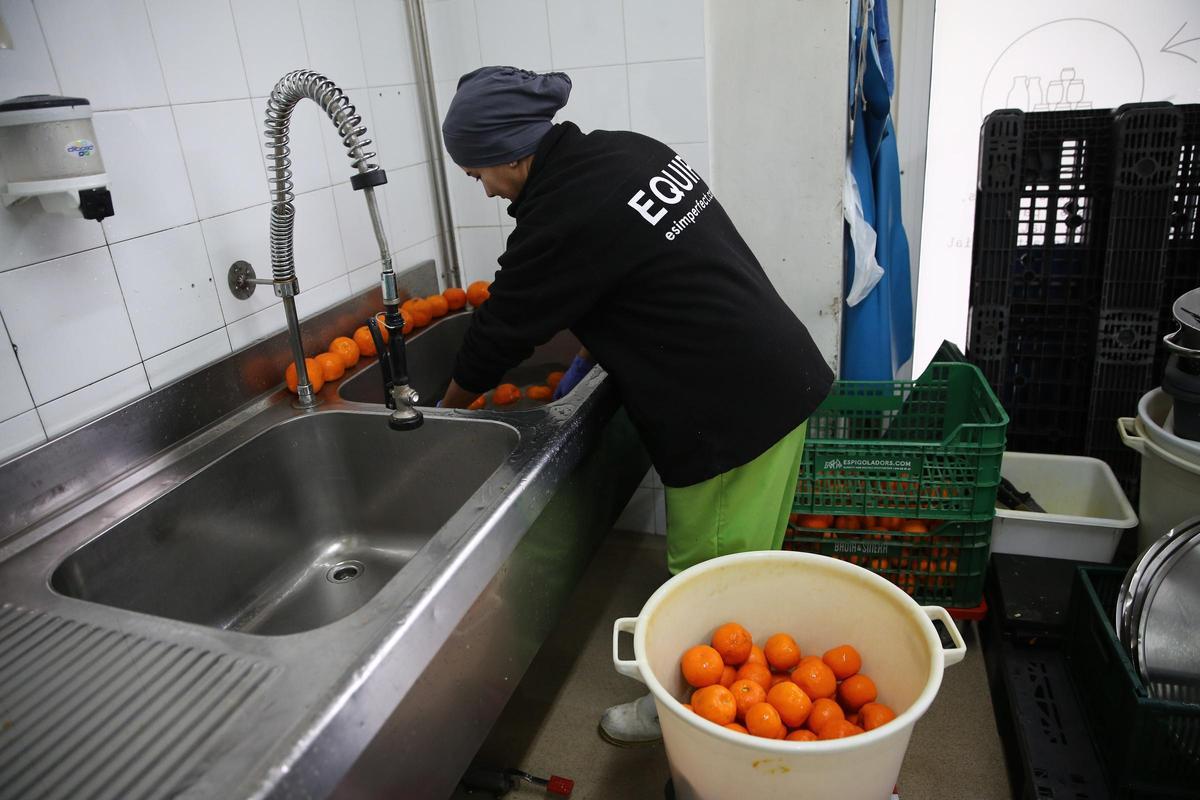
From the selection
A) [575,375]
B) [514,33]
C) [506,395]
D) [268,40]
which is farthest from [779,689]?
[514,33]

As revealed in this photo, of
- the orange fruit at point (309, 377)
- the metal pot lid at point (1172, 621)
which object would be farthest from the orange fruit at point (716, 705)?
the orange fruit at point (309, 377)

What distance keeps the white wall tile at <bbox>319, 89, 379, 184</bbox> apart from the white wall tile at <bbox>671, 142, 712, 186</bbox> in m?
0.71

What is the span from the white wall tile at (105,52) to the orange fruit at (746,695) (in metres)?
1.27

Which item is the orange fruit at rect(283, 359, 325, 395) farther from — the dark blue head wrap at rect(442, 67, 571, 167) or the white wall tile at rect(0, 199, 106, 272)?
the dark blue head wrap at rect(442, 67, 571, 167)

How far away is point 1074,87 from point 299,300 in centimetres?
192

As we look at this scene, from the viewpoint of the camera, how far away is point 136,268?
4.02ft

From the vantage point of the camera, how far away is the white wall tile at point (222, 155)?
1312mm

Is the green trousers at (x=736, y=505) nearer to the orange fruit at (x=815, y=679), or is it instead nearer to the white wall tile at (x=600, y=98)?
the orange fruit at (x=815, y=679)

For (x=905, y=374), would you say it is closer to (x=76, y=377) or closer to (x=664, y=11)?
(x=664, y=11)

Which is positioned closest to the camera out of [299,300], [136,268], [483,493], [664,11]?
[483,493]

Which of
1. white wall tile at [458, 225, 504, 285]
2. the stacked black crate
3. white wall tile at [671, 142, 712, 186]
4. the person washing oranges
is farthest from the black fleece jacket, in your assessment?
the stacked black crate

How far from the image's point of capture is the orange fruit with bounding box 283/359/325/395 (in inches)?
56.6

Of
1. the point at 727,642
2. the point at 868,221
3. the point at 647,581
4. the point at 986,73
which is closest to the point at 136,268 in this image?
the point at 727,642

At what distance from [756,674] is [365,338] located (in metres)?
1.01
